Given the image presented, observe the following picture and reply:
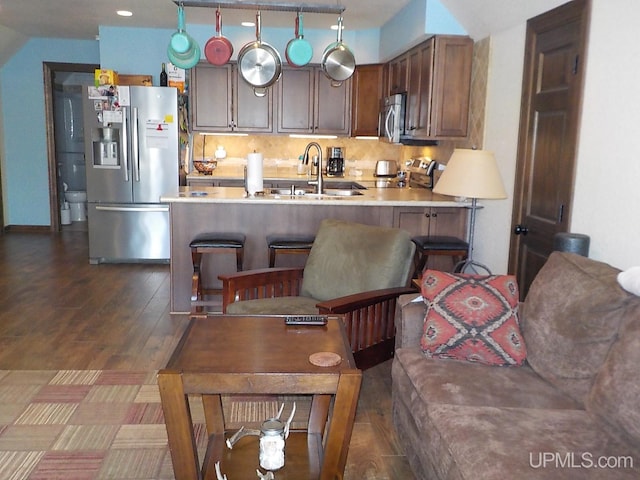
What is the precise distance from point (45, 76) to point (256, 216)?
4.65 meters

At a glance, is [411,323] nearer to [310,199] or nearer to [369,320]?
[369,320]

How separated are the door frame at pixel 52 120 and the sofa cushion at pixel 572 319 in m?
6.80

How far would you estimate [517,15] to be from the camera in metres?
3.77

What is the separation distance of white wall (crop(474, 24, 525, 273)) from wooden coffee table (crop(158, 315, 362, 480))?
7.03 feet

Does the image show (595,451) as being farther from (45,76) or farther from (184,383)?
(45,76)

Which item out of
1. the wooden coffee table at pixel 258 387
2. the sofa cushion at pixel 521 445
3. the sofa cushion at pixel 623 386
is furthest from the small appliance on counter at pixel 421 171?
the sofa cushion at pixel 521 445

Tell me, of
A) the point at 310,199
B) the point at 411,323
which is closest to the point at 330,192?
the point at 310,199

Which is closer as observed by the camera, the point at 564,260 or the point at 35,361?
the point at 564,260

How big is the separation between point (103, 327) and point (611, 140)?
337cm

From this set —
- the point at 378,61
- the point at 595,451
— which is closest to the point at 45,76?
the point at 378,61

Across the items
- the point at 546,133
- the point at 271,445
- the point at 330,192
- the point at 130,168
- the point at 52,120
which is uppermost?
the point at 52,120

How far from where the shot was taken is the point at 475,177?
10.5 feet

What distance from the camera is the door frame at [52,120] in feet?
25.1

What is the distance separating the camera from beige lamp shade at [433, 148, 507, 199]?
10.4 feet
